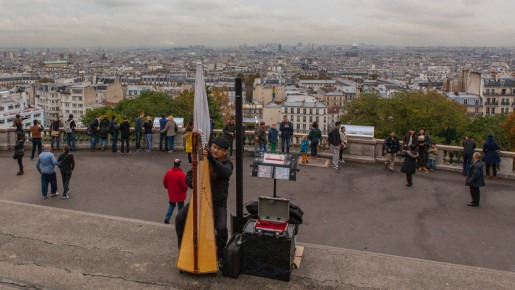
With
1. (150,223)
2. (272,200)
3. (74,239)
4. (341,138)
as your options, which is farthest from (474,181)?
(74,239)

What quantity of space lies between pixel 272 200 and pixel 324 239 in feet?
8.40

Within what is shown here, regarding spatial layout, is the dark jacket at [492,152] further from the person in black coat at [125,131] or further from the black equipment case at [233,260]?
the person in black coat at [125,131]

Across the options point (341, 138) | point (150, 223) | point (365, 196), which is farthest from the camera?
point (341, 138)

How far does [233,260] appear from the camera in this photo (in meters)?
6.57

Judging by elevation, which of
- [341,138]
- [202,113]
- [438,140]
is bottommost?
[438,140]

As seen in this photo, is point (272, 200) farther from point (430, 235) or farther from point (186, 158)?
point (186, 158)

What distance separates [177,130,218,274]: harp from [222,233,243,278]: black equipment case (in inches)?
5.8

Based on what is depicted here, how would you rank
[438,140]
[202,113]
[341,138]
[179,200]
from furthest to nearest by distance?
1. [438,140]
2. [341,138]
3. [179,200]
4. [202,113]

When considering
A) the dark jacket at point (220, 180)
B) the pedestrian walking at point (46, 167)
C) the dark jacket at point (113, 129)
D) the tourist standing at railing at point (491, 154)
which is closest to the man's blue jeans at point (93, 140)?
the dark jacket at point (113, 129)

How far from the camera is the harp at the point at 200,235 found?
642 cm

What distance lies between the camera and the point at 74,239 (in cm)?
789

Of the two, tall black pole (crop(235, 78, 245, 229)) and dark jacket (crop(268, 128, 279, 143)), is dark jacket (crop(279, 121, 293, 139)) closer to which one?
dark jacket (crop(268, 128, 279, 143))

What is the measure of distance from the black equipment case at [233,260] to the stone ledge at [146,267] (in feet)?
0.31

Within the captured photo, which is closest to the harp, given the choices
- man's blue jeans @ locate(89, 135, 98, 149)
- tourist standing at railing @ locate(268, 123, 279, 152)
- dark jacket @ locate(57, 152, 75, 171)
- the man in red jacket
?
the man in red jacket
